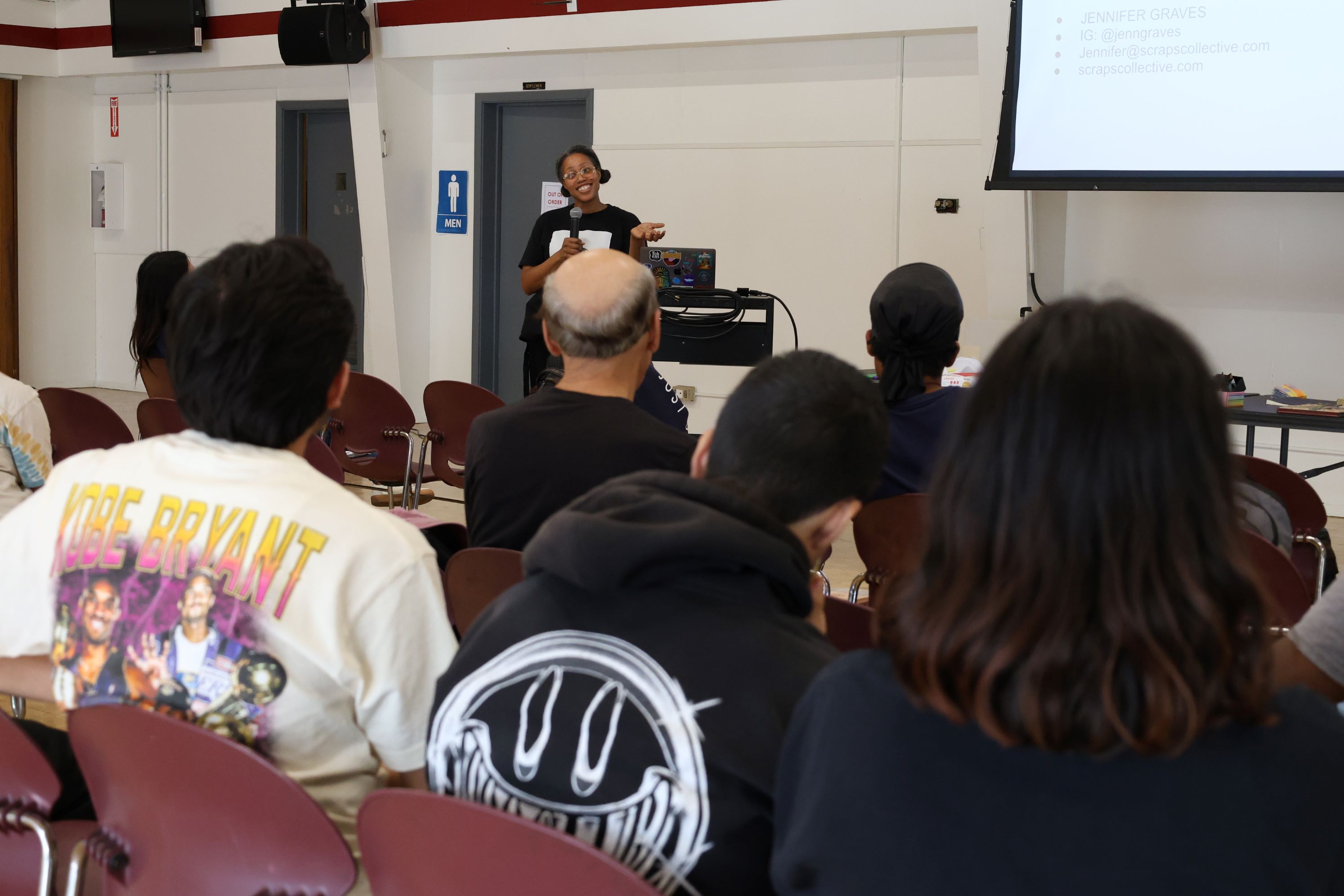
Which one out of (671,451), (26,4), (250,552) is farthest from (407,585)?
(26,4)

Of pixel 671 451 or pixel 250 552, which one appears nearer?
pixel 250 552

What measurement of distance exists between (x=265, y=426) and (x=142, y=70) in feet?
27.8

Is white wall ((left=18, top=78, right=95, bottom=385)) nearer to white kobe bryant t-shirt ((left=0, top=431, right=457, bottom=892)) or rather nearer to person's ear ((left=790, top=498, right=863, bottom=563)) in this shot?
white kobe bryant t-shirt ((left=0, top=431, right=457, bottom=892))

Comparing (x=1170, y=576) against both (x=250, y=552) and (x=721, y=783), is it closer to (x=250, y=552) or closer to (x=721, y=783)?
(x=721, y=783)

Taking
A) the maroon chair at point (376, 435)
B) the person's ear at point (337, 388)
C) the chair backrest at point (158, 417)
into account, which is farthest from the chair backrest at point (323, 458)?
the person's ear at point (337, 388)

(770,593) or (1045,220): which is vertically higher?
(1045,220)

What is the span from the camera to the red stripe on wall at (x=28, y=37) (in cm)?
879

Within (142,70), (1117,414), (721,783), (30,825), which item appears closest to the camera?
(1117,414)

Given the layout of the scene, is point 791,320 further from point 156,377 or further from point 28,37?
point 28,37

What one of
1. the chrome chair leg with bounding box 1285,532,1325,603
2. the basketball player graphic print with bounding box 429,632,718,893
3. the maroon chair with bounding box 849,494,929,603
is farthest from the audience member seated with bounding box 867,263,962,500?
the basketball player graphic print with bounding box 429,632,718,893

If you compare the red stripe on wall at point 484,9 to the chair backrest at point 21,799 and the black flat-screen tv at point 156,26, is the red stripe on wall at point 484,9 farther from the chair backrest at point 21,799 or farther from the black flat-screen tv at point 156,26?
the chair backrest at point 21,799

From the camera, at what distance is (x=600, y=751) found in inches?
42.6

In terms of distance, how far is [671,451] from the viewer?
2213 mm

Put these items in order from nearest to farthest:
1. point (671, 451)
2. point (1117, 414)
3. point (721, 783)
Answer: point (1117, 414)
point (721, 783)
point (671, 451)
